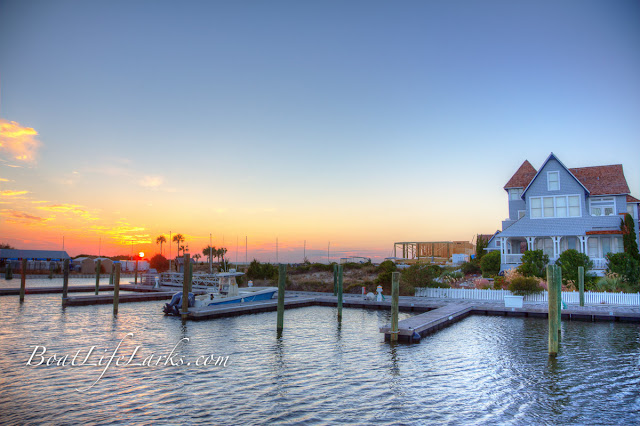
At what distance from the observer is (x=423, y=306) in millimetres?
26438

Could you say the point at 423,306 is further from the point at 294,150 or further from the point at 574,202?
the point at 574,202

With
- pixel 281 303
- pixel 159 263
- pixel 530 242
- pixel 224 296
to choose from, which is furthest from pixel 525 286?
pixel 159 263

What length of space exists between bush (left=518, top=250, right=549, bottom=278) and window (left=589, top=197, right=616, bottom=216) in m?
10.6

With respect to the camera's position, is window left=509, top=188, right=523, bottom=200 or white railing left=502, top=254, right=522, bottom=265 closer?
white railing left=502, top=254, right=522, bottom=265

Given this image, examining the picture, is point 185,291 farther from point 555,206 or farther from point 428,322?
point 555,206

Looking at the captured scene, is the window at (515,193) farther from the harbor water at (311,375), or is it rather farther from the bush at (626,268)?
the harbor water at (311,375)

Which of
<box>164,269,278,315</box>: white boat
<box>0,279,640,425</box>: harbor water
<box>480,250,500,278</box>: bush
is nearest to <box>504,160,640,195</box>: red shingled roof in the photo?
<box>480,250,500,278</box>: bush

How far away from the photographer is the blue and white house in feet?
119

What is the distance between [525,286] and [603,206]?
56.5ft

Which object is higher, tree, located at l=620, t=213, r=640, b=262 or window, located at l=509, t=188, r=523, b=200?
window, located at l=509, t=188, r=523, b=200

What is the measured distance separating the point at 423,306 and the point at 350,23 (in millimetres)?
18319

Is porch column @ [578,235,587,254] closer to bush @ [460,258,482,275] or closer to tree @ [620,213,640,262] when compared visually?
tree @ [620,213,640,262]

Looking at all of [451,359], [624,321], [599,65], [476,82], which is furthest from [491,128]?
[451,359]

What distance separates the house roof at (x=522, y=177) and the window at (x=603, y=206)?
20.9 ft
